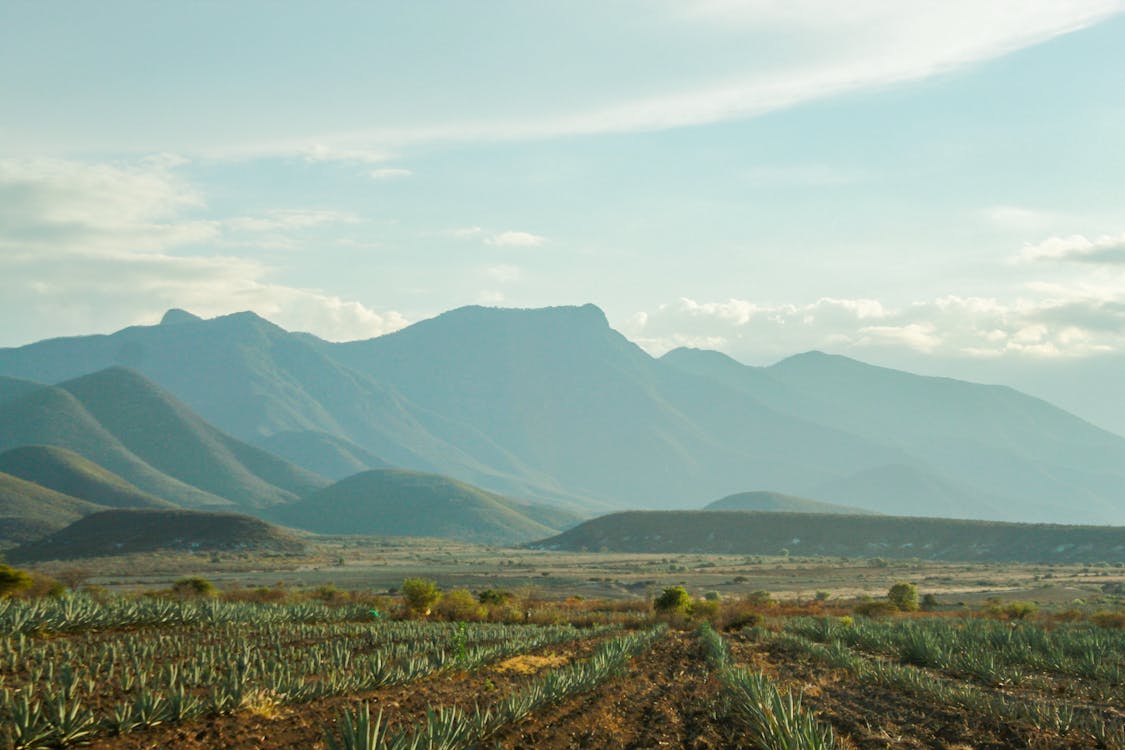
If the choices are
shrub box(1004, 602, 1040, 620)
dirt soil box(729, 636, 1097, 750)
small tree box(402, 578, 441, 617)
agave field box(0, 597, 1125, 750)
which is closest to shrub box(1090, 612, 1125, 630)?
shrub box(1004, 602, 1040, 620)

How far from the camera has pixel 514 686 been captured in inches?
674

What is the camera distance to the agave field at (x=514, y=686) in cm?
1176

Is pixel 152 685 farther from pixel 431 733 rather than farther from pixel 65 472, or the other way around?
pixel 65 472

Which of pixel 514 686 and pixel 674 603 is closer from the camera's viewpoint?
pixel 514 686

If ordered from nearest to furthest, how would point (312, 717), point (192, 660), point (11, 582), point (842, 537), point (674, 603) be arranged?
point (312, 717), point (192, 660), point (11, 582), point (674, 603), point (842, 537)

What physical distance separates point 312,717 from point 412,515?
584ft

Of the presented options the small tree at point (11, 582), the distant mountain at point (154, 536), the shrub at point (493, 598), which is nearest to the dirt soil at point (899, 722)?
the shrub at point (493, 598)

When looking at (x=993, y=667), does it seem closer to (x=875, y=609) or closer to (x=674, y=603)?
(x=674, y=603)

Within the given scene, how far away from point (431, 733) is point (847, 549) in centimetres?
12296

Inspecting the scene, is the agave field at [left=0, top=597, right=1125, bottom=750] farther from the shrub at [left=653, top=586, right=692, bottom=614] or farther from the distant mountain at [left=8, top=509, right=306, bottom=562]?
the distant mountain at [left=8, top=509, right=306, bottom=562]

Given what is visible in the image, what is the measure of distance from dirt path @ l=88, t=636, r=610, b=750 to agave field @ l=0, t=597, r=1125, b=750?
0.05m

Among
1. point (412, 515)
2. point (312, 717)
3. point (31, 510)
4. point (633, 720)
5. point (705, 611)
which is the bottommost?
point (412, 515)

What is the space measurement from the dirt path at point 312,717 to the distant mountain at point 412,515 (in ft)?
536

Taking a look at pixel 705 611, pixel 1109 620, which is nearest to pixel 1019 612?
pixel 1109 620
